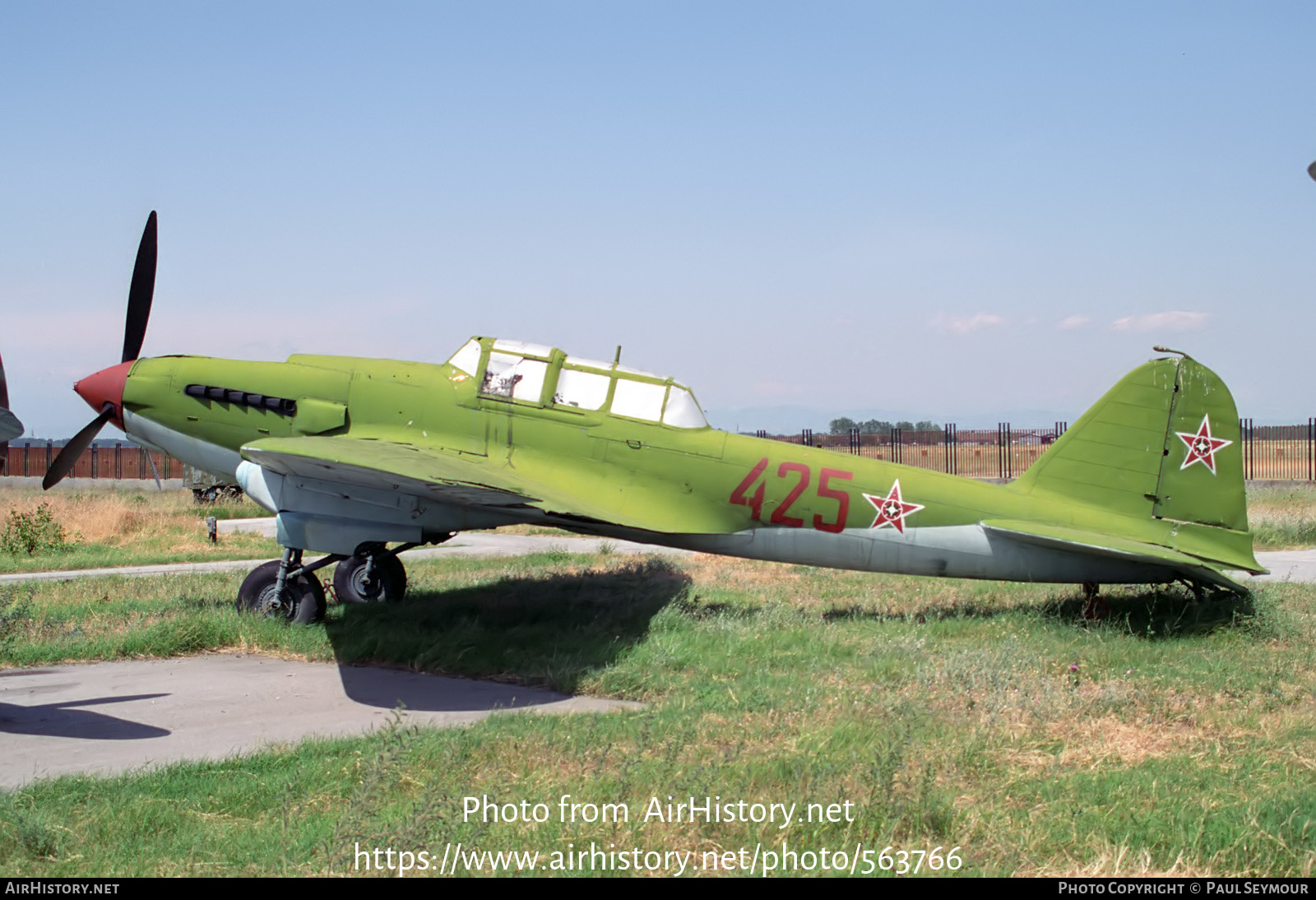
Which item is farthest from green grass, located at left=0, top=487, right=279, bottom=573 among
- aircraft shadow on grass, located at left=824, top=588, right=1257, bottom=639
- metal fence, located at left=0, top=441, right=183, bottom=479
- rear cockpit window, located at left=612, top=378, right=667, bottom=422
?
metal fence, located at left=0, top=441, right=183, bottom=479

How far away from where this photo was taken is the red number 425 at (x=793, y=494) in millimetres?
9977

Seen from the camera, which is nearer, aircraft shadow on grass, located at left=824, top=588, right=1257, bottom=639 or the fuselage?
aircraft shadow on grass, located at left=824, top=588, right=1257, bottom=639

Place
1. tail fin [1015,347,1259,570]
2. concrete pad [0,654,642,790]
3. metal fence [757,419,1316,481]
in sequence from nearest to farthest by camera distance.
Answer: concrete pad [0,654,642,790]
tail fin [1015,347,1259,570]
metal fence [757,419,1316,481]

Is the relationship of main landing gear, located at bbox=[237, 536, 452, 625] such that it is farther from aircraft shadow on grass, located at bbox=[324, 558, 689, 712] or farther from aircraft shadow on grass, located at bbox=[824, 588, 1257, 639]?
aircraft shadow on grass, located at bbox=[824, 588, 1257, 639]

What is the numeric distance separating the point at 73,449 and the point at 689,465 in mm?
7036

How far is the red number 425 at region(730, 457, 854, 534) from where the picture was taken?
9.98 meters

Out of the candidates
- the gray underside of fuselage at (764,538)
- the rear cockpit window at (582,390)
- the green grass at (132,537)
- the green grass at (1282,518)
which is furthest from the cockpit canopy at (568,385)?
the green grass at (1282,518)

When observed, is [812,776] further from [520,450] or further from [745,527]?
[520,450]

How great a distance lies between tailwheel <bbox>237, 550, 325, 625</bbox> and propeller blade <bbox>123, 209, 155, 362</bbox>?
3.45m

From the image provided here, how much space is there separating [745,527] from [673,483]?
885mm

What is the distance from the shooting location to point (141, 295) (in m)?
11.2

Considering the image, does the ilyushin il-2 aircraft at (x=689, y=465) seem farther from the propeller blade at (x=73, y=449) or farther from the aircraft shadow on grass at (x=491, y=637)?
the aircraft shadow on grass at (x=491, y=637)

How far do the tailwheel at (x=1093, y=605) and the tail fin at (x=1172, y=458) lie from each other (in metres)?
0.84
